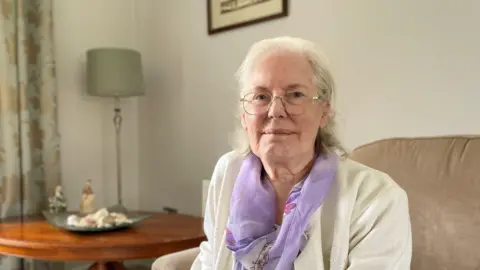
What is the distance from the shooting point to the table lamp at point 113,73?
2.56 metres

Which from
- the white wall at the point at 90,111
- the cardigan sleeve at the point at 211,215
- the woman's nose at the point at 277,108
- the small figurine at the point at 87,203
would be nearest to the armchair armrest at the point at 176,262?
→ the cardigan sleeve at the point at 211,215

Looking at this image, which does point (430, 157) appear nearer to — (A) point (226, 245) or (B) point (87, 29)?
(A) point (226, 245)

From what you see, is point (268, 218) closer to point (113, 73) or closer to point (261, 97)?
point (261, 97)

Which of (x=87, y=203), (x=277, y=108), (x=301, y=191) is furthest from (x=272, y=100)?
(x=87, y=203)

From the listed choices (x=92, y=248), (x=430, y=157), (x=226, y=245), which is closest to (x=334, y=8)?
(x=430, y=157)

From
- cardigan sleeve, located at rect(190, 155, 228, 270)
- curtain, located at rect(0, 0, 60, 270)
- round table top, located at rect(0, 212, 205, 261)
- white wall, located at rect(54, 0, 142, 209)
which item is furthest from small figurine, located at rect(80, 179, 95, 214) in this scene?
cardigan sleeve, located at rect(190, 155, 228, 270)

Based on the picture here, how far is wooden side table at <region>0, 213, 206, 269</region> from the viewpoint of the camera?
1.81 m

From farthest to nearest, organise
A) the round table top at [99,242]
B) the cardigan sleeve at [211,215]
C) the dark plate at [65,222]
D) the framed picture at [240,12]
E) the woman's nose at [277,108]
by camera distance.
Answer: the framed picture at [240,12] → the dark plate at [65,222] → the round table top at [99,242] → the cardigan sleeve at [211,215] → the woman's nose at [277,108]

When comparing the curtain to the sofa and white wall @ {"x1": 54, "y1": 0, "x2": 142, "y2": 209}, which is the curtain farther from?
the sofa

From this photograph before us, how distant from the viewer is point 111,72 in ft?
8.41

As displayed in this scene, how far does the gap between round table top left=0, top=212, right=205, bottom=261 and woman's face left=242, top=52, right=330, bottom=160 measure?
82cm

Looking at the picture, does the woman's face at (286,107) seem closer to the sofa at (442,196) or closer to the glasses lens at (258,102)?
the glasses lens at (258,102)

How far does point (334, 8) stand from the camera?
200cm

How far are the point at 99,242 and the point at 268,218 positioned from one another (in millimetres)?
841
